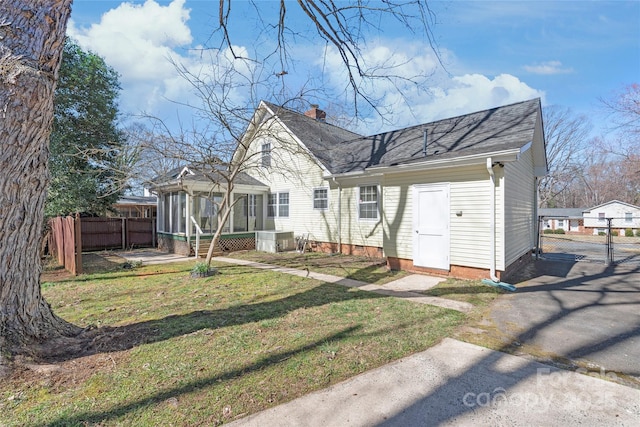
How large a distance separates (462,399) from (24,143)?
470 centimetres

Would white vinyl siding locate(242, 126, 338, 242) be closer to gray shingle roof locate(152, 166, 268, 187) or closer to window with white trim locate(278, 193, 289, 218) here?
window with white trim locate(278, 193, 289, 218)

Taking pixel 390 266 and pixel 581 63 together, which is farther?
pixel 581 63

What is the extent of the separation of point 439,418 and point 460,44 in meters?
7.10

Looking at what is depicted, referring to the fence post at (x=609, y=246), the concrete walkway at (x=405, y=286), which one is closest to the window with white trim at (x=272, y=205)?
the concrete walkway at (x=405, y=286)

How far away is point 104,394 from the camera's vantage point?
2.63 metres

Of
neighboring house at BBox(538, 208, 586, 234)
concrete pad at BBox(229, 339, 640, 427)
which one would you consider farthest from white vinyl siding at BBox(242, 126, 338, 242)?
neighboring house at BBox(538, 208, 586, 234)

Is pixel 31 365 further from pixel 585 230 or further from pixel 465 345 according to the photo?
pixel 585 230

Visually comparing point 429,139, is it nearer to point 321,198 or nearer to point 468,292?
point 321,198

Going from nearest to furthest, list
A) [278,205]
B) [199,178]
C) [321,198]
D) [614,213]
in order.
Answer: [199,178] → [321,198] → [278,205] → [614,213]

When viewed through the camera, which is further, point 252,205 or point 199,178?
point 252,205

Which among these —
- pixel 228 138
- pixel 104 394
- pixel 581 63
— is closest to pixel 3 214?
pixel 104 394

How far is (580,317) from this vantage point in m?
4.84

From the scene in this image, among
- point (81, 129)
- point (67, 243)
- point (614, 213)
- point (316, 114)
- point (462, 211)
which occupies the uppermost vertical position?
point (316, 114)

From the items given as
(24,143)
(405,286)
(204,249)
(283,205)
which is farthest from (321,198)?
(24,143)
